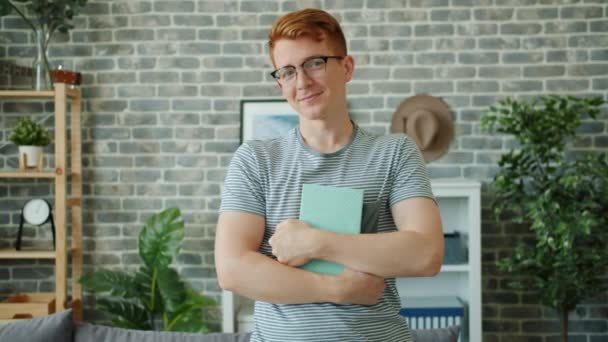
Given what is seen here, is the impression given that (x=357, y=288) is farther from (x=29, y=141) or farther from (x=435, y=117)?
(x=29, y=141)

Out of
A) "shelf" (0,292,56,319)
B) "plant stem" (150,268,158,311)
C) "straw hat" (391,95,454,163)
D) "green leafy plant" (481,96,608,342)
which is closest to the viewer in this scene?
"green leafy plant" (481,96,608,342)

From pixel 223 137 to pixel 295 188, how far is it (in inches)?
90.9

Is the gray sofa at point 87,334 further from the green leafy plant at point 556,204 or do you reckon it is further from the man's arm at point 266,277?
the green leafy plant at point 556,204

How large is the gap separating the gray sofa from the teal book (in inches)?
34.9

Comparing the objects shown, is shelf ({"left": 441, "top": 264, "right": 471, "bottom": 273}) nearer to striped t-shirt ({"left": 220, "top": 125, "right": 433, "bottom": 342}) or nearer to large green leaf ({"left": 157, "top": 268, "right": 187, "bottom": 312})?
large green leaf ({"left": 157, "top": 268, "right": 187, "bottom": 312})

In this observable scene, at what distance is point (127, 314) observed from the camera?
3.17m

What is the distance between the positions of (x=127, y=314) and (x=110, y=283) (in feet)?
0.69

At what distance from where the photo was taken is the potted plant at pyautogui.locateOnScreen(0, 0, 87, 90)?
3.22 metres

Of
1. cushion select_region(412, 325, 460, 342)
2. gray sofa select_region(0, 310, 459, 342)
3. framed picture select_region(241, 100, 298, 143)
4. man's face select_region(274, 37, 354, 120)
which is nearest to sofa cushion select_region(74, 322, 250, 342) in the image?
gray sofa select_region(0, 310, 459, 342)

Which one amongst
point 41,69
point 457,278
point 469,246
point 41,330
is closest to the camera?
point 41,330

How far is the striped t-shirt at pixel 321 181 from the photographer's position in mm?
1221

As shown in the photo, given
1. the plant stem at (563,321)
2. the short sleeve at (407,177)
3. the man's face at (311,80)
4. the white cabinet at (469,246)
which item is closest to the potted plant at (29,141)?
the white cabinet at (469,246)

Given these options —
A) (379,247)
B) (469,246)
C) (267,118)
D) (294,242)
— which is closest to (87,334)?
(294,242)

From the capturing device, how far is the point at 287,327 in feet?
3.86
